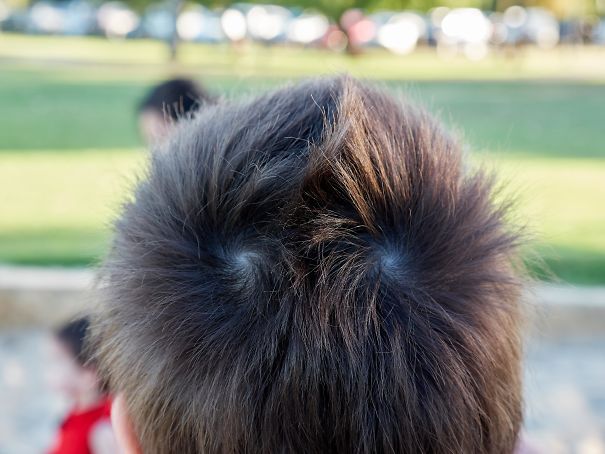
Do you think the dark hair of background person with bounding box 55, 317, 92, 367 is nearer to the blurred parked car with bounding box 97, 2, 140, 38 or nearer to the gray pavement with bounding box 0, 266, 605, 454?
the gray pavement with bounding box 0, 266, 605, 454

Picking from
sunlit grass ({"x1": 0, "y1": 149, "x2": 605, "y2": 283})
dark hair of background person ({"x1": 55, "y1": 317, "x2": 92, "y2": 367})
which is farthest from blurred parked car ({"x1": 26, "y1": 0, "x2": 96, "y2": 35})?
dark hair of background person ({"x1": 55, "y1": 317, "x2": 92, "y2": 367})

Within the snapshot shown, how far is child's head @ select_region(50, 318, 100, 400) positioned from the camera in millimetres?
2789

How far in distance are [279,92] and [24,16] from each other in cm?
4766

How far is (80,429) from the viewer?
2441 mm

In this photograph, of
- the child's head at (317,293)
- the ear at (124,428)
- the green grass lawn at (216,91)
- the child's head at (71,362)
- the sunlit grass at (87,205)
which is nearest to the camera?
the child's head at (317,293)

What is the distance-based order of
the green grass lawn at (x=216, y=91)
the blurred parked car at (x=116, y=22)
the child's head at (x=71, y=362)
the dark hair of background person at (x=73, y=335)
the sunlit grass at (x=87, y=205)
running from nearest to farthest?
the child's head at (x=71, y=362), the dark hair of background person at (x=73, y=335), the green grass lawn at (x=216, y=91), the sunlit grass at (x=87, y=205), the blurred parked car at (x=116, y=22)

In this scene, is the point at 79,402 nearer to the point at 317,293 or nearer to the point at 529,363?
the point at 317,293

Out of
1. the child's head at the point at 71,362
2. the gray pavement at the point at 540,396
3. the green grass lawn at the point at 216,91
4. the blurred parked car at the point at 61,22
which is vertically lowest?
the blurred parked car at the point at 61,22

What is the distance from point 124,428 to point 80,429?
1462 millimetres

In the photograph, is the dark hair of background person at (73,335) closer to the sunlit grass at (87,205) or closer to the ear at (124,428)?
the sunlit grass at (87,205)

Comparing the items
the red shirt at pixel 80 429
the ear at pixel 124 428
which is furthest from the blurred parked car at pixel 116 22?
the ear at pixel 124 428

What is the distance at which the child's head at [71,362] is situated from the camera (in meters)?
2.79

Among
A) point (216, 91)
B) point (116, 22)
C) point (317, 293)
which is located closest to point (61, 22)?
point (116, 22)

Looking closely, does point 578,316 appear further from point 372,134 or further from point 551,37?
point 551,37
